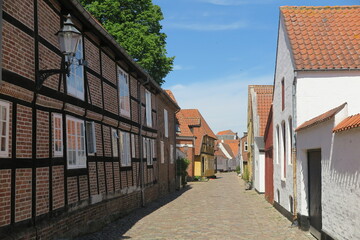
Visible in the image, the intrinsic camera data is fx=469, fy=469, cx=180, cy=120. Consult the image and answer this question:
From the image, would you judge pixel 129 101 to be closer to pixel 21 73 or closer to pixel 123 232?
pixel 123 232

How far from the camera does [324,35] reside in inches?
549

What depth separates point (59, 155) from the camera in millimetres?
9570

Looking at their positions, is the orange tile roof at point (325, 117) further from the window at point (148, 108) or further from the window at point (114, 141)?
the window at point (148, 108)

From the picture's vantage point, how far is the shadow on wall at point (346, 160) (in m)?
7.37

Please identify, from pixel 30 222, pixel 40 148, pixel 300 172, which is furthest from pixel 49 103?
pixel 300 172

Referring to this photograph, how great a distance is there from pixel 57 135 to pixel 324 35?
28.1 ft

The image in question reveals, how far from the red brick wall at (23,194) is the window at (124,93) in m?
7.49

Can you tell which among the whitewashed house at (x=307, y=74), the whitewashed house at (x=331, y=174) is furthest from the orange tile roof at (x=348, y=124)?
the whitewashed house at (x=307, y=74)

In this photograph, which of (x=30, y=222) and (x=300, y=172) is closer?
(x=30, y=222)

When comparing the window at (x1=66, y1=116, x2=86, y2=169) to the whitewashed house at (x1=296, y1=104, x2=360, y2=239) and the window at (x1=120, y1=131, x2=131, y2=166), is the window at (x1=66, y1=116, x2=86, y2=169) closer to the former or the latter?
the window at (x1=120, y1=131, x2=131, y2=166)

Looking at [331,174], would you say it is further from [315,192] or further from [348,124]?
[315,192]

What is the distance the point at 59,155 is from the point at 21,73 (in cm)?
227

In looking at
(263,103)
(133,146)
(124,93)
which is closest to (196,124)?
(263,103)

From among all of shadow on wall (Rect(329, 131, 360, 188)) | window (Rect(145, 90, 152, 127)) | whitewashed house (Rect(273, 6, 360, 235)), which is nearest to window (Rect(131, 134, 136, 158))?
window (Rect(145, 90, 152, 127))
